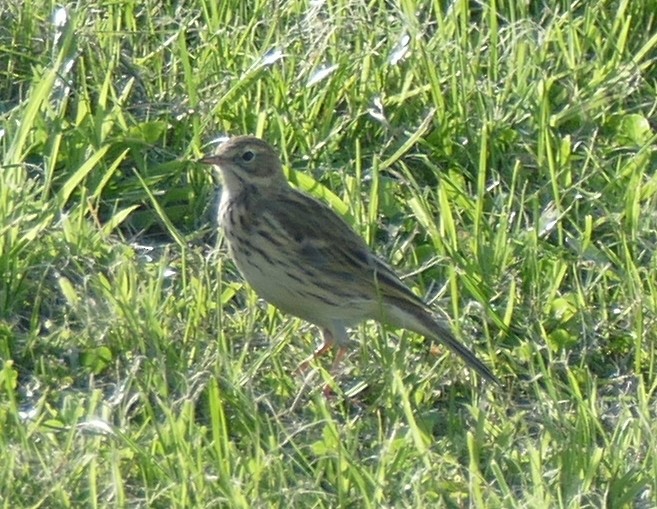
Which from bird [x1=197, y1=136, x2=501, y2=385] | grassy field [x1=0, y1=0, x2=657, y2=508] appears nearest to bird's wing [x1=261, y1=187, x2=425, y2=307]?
bird [x1=197, y1=136, x2=501, y2=385]

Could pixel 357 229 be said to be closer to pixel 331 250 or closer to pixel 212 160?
pixel 331 250

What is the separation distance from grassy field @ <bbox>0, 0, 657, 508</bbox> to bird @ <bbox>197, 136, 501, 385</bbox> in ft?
0.46

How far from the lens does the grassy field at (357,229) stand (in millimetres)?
6324

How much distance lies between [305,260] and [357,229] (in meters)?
0.55

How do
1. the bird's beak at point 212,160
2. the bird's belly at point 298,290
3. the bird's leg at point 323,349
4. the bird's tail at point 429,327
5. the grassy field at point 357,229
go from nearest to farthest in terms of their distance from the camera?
the grassy field at point 357,229
the bird's tail at point 429,327
the bird's leg at point 323,349
the bird's belly at point 298,290
the bird's beak at point 212,160

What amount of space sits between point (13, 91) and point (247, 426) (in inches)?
108

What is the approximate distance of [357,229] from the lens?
795cm

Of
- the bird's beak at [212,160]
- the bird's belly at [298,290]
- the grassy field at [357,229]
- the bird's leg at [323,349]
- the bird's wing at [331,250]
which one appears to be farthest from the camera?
the bird's beak at [212,160]

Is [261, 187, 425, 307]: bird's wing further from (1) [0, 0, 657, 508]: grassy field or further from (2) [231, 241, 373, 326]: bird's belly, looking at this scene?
(1) [0, 0, 657, 508]: grassy field

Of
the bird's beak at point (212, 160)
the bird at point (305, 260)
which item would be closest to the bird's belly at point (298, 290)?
the bird at point (305, 260)

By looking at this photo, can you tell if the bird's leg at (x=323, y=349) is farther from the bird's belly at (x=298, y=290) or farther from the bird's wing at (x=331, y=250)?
the bird's wing at (x=331, y=250)

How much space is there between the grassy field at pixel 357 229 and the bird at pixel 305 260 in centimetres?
14

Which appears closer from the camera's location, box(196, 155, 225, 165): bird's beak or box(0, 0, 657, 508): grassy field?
box(0, 0, 657, 508): grassy field

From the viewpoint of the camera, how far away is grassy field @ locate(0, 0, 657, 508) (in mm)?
6324
